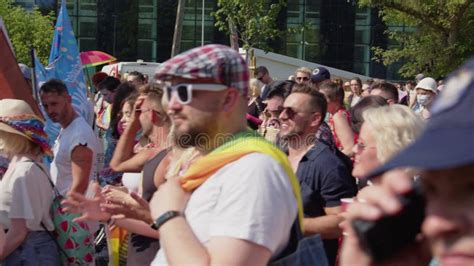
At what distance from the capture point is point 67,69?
9414 mm

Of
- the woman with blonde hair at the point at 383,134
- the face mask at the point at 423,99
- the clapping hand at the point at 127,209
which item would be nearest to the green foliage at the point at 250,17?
the face mask at the point at 423,99

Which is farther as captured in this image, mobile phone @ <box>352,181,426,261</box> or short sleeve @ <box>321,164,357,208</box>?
short sleeve @ <box>321,164,357,208</box>

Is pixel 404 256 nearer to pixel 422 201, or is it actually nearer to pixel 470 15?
pixel 422 201

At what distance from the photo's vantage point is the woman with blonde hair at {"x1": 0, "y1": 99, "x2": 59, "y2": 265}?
16.3 feet

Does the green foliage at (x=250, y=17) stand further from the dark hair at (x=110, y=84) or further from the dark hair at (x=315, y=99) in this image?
the dark hair at (x=315, y=99)

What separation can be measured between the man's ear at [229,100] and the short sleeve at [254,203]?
0.20m

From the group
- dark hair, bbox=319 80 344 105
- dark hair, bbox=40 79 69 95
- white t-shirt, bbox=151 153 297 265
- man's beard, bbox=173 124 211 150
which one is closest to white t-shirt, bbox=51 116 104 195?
dark hair, bbox=40 79 69 95

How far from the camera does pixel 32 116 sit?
540 cm

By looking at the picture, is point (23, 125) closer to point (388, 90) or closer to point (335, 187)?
point (335, 187)

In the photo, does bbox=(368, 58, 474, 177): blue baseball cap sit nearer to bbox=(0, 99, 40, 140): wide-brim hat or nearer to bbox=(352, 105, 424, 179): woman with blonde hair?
bbox=(352, 105, 424, 179): woman with blonde hair

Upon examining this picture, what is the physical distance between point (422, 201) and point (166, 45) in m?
54.7

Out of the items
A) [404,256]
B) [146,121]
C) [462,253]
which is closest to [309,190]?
[146,121]

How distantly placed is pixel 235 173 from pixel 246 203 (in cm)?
11

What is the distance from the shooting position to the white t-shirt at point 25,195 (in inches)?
195
